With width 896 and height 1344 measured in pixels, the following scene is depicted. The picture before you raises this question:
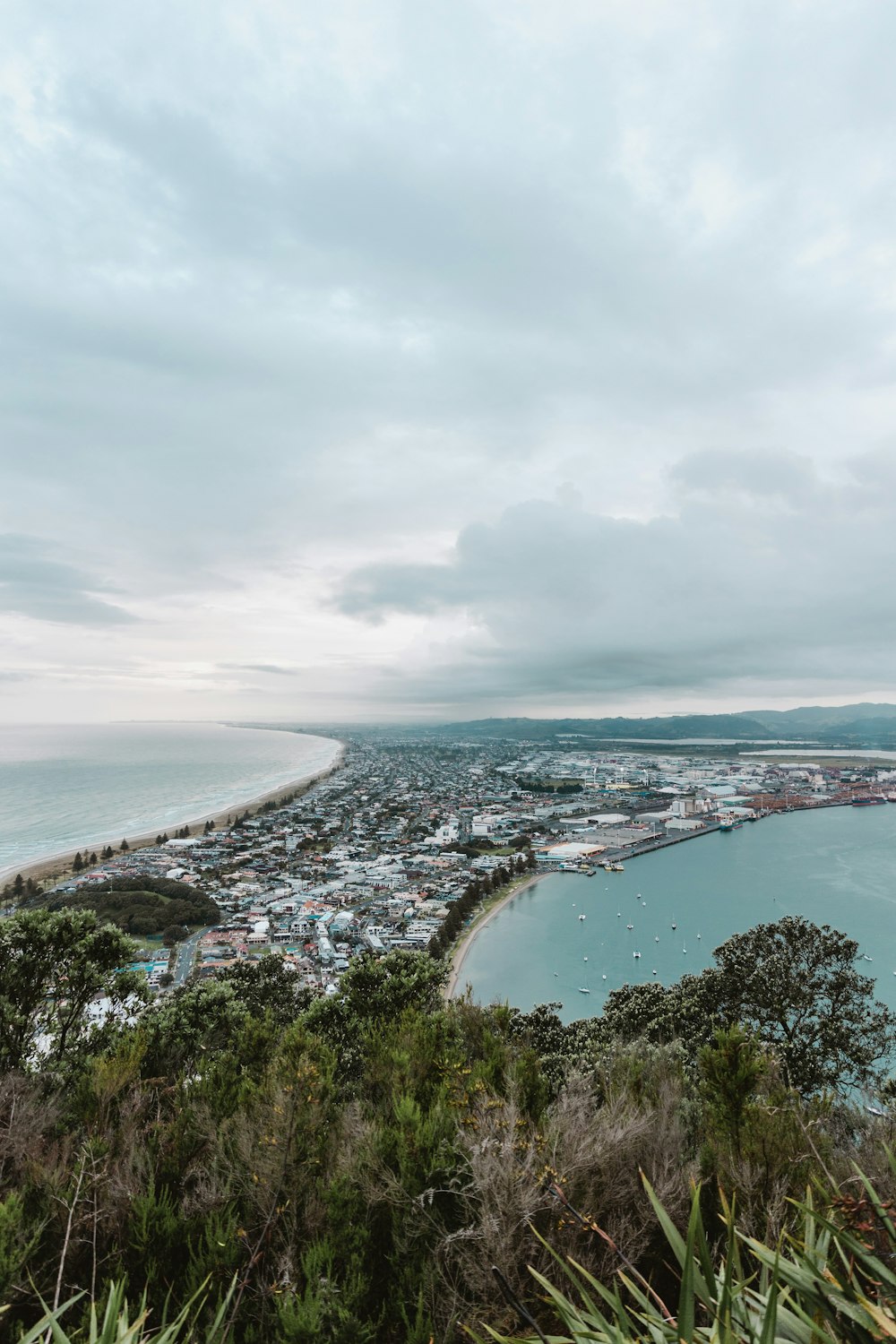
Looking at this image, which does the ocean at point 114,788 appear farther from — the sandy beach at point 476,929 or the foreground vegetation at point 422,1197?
the foreground vegetation at point 422,1197

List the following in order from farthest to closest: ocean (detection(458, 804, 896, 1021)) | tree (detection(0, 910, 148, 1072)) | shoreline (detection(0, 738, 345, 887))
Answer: shoreline (detection(0, 738, 345, 887)), ocean (detection(458, 804, 896, 1021)), tree (detection(0, 910, 148, 1072))

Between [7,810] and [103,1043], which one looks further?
[7,810]

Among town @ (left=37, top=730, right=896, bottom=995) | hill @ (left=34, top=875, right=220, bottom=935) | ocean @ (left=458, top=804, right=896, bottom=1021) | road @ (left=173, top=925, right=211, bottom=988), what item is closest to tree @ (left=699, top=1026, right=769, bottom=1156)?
town @ (left=37, top=730, right=896, bottom=995)

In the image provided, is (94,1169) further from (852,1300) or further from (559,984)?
(559,984)

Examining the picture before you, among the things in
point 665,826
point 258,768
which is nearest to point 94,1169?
point 665,826

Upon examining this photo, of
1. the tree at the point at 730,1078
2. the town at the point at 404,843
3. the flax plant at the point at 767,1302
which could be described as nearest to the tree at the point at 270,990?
the town at the point at 404,843

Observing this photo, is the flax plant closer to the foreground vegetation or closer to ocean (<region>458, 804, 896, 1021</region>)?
the foreground vegetation

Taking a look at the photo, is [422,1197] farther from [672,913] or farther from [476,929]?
[672,913]
